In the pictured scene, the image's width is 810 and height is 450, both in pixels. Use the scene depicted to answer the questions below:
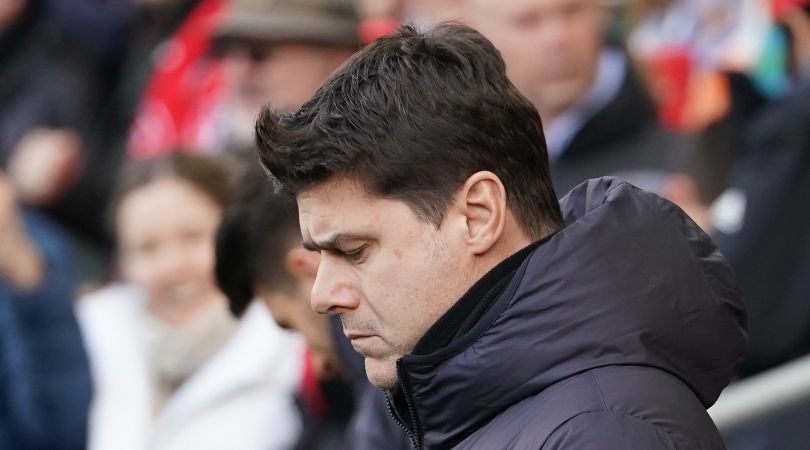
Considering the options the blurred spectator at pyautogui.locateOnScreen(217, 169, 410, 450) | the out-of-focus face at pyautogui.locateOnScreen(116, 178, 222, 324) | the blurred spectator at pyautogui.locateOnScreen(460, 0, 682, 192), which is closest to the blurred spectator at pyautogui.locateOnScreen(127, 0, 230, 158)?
the out-of-focus face at pyautogui.locateOnScreen(116, 178, 222, 324)

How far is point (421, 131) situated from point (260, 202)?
56.4 inches

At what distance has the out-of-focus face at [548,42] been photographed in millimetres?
4688

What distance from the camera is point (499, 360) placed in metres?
1.85

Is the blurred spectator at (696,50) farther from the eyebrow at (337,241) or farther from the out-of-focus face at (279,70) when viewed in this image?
A: the eyebrow at (337,241)

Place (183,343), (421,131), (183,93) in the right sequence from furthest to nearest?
1. (183,93)
2. (183,343)
3. (421,131)

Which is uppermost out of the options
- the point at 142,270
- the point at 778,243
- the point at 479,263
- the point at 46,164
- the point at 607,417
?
the point at 46,164

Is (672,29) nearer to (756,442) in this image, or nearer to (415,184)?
(756,442)

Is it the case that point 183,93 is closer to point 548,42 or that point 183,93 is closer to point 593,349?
point 548,42

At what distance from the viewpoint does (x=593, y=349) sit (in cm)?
182

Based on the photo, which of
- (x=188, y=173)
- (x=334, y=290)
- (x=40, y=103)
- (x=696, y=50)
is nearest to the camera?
(x=334, y=290)

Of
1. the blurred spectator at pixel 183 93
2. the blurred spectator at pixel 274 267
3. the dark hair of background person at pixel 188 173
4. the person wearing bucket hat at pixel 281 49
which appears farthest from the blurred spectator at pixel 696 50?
the blurred spectator at pixel 274 267

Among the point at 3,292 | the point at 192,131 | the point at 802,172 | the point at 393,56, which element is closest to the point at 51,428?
the point at 3,292

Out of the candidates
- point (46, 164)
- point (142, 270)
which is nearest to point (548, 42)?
point (142, 270)

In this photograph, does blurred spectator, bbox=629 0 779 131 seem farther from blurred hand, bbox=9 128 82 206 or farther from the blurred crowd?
blurred hand, bbox=9 128 82 206
